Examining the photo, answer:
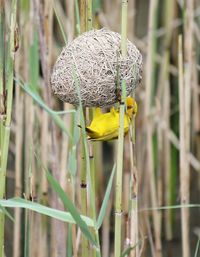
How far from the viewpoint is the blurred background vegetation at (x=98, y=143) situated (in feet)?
4.08

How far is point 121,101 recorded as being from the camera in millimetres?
1041

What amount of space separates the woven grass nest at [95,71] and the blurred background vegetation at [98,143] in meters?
0.06

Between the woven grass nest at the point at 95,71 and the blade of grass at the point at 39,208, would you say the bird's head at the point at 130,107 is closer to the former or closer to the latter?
the woven grass nest at the point at 95,71

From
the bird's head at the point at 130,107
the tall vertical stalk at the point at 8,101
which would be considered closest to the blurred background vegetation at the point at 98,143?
the tall vertical stalk at the point at 8,101

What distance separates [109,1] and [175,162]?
0.72 metres

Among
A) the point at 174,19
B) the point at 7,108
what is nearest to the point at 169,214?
the point at 174,19

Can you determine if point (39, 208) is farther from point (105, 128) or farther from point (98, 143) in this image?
point (98, 143)

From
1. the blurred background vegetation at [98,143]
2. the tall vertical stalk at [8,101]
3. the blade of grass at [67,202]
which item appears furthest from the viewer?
the blurred background vegetation at [98,143]

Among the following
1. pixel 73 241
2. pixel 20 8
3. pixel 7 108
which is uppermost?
pixel 20 8

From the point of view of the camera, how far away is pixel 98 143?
2.47 meters

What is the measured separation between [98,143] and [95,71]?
4.57 feet

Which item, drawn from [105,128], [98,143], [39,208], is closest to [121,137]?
[105,128]

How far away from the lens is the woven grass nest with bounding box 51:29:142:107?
3.57ft

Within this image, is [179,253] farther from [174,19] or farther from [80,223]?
[80,223]
